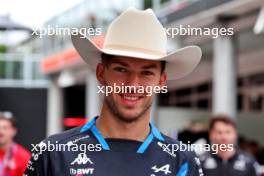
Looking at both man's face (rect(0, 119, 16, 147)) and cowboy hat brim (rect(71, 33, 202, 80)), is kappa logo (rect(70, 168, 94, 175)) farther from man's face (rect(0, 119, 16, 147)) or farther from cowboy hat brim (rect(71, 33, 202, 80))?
man's face (rect(0, 119, 16, 147))

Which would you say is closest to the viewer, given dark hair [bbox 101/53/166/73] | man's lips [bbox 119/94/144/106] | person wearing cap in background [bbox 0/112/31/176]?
man's lips [bbox 119/94/144/106]

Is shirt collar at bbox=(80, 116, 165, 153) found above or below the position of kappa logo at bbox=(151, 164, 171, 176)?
above

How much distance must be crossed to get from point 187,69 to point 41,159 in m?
0.73

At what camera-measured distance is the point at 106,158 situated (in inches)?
104

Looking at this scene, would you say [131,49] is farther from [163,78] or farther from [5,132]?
[5,132]

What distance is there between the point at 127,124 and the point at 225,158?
4.54 metres

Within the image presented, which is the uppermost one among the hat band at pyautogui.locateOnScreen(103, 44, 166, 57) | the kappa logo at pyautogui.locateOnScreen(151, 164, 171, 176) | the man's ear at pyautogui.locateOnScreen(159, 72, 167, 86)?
the hat band at pyautogui.locateOnScreen(103, 44, 166, 57)

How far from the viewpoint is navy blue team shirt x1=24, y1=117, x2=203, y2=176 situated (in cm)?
261

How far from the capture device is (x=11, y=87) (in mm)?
28234

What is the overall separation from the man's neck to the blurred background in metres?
4.83

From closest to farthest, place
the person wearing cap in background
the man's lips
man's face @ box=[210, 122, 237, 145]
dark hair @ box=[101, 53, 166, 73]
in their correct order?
1. the man's lips
2. dark hair @ box=[101, 53, 166, 73]
3. man's face @ box=[210, 122, 237, 145]
4. the person wearing cap in background

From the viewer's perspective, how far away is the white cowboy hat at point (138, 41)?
2705 mm

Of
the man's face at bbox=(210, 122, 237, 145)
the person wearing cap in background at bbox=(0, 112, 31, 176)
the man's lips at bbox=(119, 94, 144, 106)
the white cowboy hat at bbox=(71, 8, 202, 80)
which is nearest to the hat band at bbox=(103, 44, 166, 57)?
the white cowboy hat at bbox=(71, 8, 202, 80)

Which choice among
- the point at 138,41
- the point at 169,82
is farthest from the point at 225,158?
the point at 169,82
